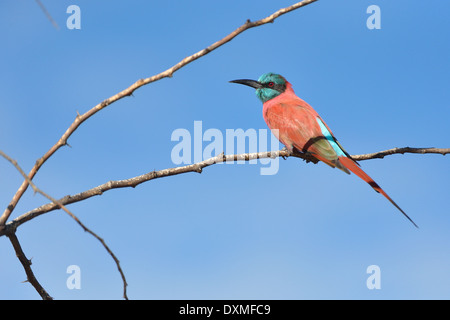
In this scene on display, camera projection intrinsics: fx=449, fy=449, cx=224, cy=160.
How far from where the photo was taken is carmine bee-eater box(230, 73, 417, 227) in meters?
4.75

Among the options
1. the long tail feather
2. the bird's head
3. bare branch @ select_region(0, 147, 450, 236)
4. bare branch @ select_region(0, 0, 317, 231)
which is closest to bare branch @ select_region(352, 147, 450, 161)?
bare branch @ select_region(0, 147, 450, 236)

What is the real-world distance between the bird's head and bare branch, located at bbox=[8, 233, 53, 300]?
4138 millimetres

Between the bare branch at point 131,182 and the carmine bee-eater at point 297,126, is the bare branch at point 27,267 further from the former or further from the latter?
the carmine bee-eater at point 297,126

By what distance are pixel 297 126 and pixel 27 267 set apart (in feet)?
11.2

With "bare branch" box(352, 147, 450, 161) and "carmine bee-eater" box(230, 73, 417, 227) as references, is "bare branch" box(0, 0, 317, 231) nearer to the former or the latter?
"bare branch" box(352, 147, 450, 161)

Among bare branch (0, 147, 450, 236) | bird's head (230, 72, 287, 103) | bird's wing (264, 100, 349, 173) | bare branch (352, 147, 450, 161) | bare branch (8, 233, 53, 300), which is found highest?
bird's head (230, 72, 287, 103)

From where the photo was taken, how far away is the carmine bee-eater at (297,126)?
4746 millimetres

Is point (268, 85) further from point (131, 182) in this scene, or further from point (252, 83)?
point (131, 182)

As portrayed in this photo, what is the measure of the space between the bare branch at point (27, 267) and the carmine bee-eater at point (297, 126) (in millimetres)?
2981

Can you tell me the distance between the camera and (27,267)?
3184mm

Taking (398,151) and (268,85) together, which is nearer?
(398,151)

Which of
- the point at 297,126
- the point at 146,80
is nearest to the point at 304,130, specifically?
the point at 297,126
